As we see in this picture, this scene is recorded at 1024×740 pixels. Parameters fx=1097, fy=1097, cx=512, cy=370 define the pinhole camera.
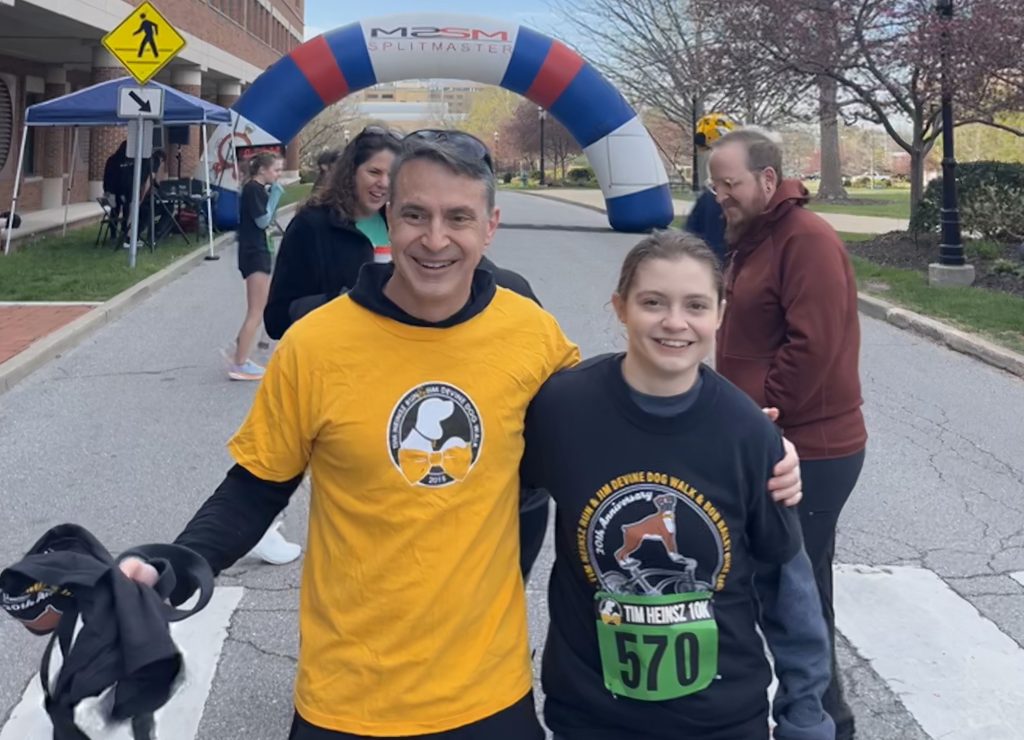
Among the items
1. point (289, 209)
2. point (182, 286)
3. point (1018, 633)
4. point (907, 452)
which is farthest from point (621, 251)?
point (1018, 633)

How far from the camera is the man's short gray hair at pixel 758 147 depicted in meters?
3.06

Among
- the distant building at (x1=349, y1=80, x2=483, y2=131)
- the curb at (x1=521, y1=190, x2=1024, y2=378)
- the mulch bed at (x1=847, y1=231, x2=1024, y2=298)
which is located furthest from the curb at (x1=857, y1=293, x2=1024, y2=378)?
the distant building at (x1=349, y1=80, x2=483, y2=131)

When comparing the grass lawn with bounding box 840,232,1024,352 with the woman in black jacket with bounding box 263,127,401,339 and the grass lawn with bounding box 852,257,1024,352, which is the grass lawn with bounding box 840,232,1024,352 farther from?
the woman in black jacket with bounding box 263,127,401,339

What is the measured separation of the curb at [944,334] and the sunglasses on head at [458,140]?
25.5 feet

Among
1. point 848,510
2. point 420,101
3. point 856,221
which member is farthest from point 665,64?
point 420,101

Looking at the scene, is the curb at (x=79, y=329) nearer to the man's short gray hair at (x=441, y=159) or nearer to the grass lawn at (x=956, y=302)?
the man's short gray hair at (x=441, y=159)

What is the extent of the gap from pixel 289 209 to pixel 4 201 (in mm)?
5995

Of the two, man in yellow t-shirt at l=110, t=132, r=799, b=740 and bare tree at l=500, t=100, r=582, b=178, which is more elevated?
bare tree at l=500, t=100, r=582, b=178

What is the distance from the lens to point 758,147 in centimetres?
307

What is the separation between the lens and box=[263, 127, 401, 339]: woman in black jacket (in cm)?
390

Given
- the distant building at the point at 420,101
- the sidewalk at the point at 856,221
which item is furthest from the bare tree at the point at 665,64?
the distant building at the point at 420,101

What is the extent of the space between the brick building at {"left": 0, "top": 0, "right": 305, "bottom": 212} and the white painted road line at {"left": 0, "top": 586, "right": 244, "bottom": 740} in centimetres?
1452

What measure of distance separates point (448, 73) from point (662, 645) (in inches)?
789

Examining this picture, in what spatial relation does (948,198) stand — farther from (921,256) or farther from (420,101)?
(420,101)
